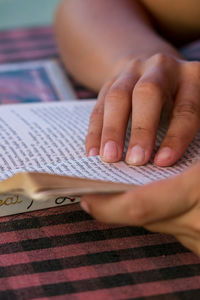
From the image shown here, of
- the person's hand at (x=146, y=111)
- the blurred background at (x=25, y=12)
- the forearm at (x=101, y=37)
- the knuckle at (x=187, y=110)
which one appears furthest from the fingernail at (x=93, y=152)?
the blurred background at (x=25, y=12)


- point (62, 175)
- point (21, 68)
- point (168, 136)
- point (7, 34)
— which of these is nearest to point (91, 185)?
point (62, 175)

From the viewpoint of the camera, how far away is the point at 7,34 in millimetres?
1102

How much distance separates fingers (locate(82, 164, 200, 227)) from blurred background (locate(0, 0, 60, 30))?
66.9 inches

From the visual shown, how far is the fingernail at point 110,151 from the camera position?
0.48 m

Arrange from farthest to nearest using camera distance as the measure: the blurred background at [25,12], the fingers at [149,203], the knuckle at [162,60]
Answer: the blurred background at [25,12]
the knuckle at [162,60]
the fingers at [149,203]

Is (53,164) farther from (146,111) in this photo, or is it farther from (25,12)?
(25,12)

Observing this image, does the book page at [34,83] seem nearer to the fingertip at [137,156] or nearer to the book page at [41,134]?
the book page at [41,134]

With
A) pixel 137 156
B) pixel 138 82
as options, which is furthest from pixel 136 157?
pixel 138 82

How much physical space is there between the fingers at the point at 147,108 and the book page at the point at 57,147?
2 cm

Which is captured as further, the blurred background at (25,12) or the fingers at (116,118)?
the blurred background at (25,12)

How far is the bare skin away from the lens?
38 cm

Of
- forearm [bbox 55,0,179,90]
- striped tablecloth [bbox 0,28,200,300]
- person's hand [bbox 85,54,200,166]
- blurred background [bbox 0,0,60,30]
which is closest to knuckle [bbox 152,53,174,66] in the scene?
person's hand [bbox 85,54,200,166]

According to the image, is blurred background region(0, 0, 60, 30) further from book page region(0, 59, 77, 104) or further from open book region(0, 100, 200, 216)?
open book region(0, 100, 200, 216)

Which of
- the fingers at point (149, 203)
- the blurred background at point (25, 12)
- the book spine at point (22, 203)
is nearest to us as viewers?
the fingers at point (149, 203)
